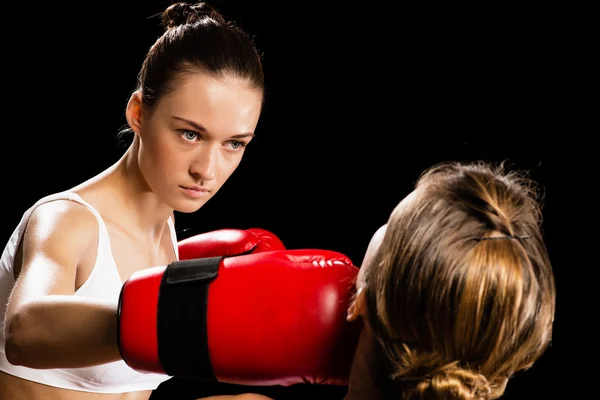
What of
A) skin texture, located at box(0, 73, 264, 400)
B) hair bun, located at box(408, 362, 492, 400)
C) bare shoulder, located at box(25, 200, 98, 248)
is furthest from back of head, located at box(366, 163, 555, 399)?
bare shoulder, located at box(25, 200, 98, 248)

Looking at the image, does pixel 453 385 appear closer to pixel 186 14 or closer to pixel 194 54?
pixel 194 54

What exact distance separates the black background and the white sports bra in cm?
69

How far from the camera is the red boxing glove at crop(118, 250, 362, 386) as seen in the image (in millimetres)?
1009

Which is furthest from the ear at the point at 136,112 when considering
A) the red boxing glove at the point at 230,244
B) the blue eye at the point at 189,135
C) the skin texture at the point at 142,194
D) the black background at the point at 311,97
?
the black background at the point at 311,97

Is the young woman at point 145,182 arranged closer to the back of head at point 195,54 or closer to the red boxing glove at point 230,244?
the back of head at point 195,54

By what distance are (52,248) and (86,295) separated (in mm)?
194

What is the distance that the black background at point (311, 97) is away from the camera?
7.28 feet

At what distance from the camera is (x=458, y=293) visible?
97 centimetres

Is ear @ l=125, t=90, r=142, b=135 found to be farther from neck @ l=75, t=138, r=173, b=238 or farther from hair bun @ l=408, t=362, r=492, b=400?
hair bun @ l=408, t=362, r=492, b=400

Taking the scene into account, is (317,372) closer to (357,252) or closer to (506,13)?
(357,252)

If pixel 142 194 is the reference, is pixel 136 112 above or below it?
above

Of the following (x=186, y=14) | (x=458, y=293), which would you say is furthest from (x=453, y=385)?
(x=186, y=14)

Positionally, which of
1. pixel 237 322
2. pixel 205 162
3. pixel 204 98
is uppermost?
pixel 204 98

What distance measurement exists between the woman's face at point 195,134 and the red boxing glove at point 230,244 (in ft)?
0.77
